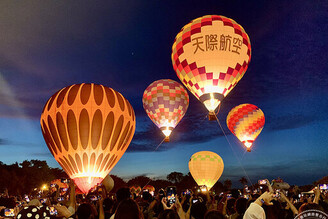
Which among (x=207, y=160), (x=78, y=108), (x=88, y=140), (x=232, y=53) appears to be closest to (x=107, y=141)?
(x=88, y=140)

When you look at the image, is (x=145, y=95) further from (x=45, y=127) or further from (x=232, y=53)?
(x=232, y=53)

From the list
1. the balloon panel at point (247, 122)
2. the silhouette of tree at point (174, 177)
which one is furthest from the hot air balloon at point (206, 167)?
the silhouette of tree at point (174, 177)

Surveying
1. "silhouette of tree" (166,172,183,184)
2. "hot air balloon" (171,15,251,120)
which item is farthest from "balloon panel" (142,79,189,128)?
"silhouette of tree" (166,172,183,184)

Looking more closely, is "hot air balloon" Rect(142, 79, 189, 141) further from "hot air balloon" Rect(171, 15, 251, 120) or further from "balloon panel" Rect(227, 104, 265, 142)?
"hot air balloon" Rect(171, 15, 251, 120)

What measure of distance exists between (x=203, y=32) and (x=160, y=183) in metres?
67.2

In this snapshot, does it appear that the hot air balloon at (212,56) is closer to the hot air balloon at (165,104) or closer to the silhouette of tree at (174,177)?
the hot air balloon at (165,104)

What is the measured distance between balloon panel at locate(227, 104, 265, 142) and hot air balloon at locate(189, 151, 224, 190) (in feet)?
9.58

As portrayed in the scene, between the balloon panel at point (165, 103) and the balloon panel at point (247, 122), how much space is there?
178 inches

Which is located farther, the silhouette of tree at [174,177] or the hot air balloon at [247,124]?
the silhouette of tree at [174,177]

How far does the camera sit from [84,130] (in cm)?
1373

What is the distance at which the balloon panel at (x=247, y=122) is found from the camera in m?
19.4

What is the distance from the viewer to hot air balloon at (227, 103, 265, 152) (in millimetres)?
19391

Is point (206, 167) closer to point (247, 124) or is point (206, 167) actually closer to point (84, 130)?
point (247, 124)

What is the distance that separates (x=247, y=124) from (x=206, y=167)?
458 centimetres
